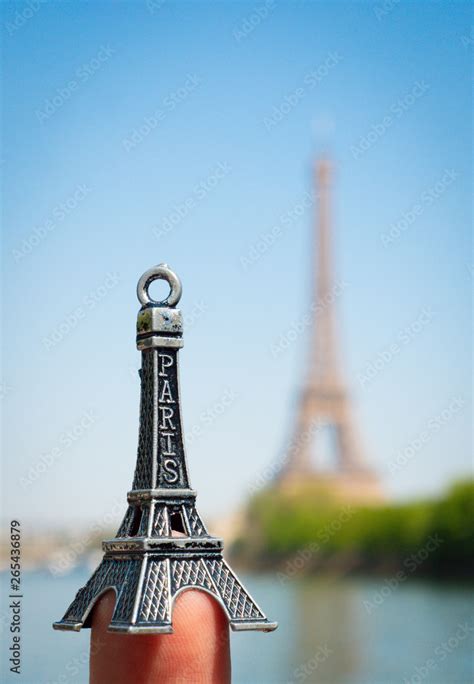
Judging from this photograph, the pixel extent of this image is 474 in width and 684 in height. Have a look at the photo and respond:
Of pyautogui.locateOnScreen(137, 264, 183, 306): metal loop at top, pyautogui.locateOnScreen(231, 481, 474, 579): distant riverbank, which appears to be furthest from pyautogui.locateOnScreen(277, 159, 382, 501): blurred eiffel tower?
pyautogui.locateOnScreen(137, 264, 183, 306): metal loop at top

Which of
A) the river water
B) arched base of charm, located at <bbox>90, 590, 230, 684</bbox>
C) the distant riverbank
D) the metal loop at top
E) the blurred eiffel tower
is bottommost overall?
arched base of charm, located at <bbox>90, 590, 230, 684</bbox>

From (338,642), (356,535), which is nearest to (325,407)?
(356,535)

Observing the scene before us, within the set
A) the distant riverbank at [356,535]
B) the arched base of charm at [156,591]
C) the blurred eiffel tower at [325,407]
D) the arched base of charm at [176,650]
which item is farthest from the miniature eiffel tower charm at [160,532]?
the blurred eiffel tower at [325,407]

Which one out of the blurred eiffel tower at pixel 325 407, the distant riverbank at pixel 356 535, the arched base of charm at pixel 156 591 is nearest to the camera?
the arched base of charm at pixel 156 591

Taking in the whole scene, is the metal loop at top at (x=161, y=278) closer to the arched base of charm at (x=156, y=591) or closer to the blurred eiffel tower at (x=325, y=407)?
the arched base of charm at (x=156, y=591)

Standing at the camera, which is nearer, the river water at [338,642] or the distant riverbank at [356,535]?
the river water at [338,642]

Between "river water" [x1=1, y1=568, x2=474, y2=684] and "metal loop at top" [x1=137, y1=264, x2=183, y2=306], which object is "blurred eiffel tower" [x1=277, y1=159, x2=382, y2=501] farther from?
"metal loop at top" [x1=137, y1=264, x2=183, y2=306]
